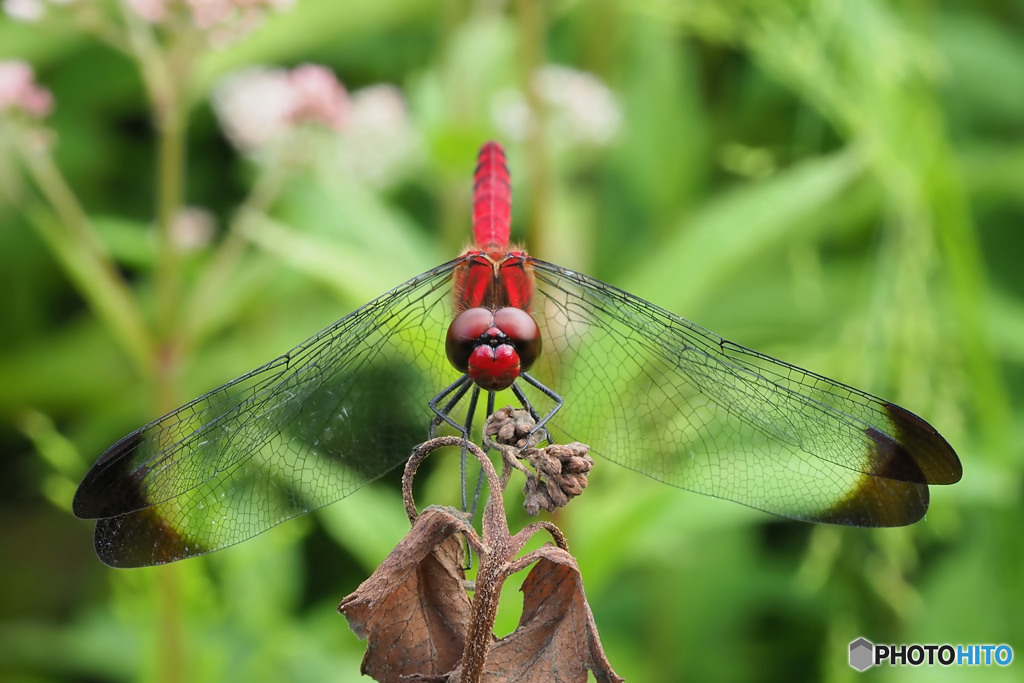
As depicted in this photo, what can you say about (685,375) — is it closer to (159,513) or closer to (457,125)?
(159,513)

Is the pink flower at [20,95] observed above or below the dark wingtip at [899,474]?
above

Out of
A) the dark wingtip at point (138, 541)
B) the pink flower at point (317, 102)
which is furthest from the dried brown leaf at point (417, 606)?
the pink flower at point (317, 102)

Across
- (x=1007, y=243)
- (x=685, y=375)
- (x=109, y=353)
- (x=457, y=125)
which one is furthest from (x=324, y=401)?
(x=1007, y=243)

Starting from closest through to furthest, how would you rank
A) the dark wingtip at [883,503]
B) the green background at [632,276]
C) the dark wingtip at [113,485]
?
1. the dark wingtip at [113,485]
2. the dark wingtip at [883,503]
3. the green background at [632,276]

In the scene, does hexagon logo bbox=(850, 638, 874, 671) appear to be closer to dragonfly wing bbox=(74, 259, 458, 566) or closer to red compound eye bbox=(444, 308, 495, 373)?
dragonfly wing bbox=(74, 259, 458, 566)

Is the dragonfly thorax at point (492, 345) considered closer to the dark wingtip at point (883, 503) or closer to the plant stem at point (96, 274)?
the dark wingtip at point (883, 503)

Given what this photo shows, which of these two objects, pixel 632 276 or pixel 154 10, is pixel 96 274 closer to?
pixel 154 10

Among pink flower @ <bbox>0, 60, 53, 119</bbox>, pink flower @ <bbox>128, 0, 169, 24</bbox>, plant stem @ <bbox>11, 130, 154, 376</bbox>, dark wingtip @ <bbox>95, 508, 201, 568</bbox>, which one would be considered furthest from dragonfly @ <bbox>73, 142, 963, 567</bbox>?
pink flower @ <bbox>0, 60, 53, 119</bbox>
